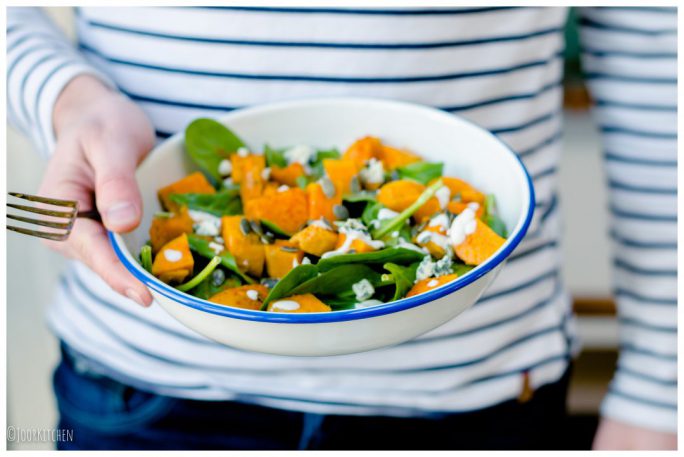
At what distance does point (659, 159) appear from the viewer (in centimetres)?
101

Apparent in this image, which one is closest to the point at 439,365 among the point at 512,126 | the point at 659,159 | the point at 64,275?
the point at 512,126

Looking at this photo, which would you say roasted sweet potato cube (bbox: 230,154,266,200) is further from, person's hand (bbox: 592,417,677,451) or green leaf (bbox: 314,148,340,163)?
person's hand (bbox: 592,417,677,451)

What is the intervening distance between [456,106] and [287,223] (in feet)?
0.88

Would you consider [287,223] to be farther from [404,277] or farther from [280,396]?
[280,396]

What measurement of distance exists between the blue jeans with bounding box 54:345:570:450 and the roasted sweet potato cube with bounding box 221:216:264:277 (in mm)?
301

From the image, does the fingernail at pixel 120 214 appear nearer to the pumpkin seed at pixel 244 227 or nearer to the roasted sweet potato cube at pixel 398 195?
the pumpkin seed at pixel 244 227

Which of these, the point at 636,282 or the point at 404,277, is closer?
the point at 404,277

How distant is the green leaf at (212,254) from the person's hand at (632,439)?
632mm

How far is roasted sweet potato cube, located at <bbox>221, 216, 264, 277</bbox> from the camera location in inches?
27.6

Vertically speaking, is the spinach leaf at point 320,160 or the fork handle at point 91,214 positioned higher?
the spinach leaf at point 320,160

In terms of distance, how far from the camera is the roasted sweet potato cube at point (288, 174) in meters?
0.80

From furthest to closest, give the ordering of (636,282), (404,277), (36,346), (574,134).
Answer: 1. (574,134)
2. (36,346)
3. (636,282)
4. (404,277)

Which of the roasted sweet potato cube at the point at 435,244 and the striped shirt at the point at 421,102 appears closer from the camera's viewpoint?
the roasted sweet potato cube at the point at 435,244

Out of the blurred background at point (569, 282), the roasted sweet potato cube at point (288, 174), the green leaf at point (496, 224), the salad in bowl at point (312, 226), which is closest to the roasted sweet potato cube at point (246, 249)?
the salad in bowl at point (312, 226)
